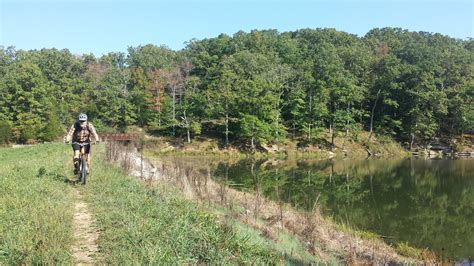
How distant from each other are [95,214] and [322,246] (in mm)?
5410

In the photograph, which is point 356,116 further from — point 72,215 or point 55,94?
point 72,215

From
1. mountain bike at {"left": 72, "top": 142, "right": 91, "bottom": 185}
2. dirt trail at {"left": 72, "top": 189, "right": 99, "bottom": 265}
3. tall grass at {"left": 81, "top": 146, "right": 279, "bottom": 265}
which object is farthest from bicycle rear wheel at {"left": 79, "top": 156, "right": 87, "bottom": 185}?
dirt trail at {"left": 72, "top": 189, "right": 99, "bottom": 265}

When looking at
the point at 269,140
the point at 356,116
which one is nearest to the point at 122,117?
the point at 269,140

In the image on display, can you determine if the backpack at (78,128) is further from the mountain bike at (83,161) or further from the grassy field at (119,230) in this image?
the grassy field at (119,230)

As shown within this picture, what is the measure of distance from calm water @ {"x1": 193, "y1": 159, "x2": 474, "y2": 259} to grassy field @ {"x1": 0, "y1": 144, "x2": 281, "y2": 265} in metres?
5.99

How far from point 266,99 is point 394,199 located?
3186cm

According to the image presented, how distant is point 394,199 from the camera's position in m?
20.9

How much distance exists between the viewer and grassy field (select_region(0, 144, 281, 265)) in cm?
560

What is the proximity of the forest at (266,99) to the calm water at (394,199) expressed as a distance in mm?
20214

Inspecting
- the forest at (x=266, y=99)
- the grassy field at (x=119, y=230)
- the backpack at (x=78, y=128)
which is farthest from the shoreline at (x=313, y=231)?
the forest at (x=266, y=99)

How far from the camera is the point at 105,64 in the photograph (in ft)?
298

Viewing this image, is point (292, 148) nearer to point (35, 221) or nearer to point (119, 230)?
point (119, 230)

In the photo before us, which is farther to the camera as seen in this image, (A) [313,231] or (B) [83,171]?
(B) [83,171]

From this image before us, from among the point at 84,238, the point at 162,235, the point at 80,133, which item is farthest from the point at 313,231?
the point at 80,133
